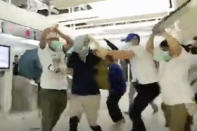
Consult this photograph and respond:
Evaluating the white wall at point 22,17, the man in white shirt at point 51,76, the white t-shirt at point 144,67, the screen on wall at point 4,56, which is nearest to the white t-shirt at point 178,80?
the white t-shirt at point 144,67

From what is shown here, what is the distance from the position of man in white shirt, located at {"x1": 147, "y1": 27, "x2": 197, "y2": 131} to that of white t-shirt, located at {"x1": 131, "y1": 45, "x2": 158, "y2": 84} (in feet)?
2.23

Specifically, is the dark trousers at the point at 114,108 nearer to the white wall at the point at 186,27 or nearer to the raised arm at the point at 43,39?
the white wall at the point at 186,27

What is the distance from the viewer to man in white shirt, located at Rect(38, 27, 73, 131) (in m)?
4.04

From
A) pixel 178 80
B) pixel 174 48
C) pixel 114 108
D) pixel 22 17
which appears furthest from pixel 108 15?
pixel 178 80

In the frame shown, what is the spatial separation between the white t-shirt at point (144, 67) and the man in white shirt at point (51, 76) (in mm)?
960

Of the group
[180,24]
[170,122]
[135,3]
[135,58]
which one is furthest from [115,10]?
[170,122]

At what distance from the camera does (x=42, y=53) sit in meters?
4.09

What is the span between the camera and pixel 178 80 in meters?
3.28

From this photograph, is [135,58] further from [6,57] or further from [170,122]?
[6,57]

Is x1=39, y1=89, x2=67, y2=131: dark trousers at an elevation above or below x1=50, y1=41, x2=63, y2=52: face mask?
below

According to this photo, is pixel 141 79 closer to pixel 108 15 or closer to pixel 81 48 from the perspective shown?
pixel 81 48

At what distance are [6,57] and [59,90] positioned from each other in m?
2.74

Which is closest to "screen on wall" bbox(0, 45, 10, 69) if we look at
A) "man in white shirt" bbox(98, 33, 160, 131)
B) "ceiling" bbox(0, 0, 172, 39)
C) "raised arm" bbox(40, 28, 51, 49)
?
"ceiling" bbox(0, 0, 172, 39)

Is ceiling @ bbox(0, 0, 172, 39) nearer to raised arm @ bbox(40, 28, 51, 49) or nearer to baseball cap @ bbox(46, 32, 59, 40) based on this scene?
baseball cap @ bbox(46, 32, 59, 40)
